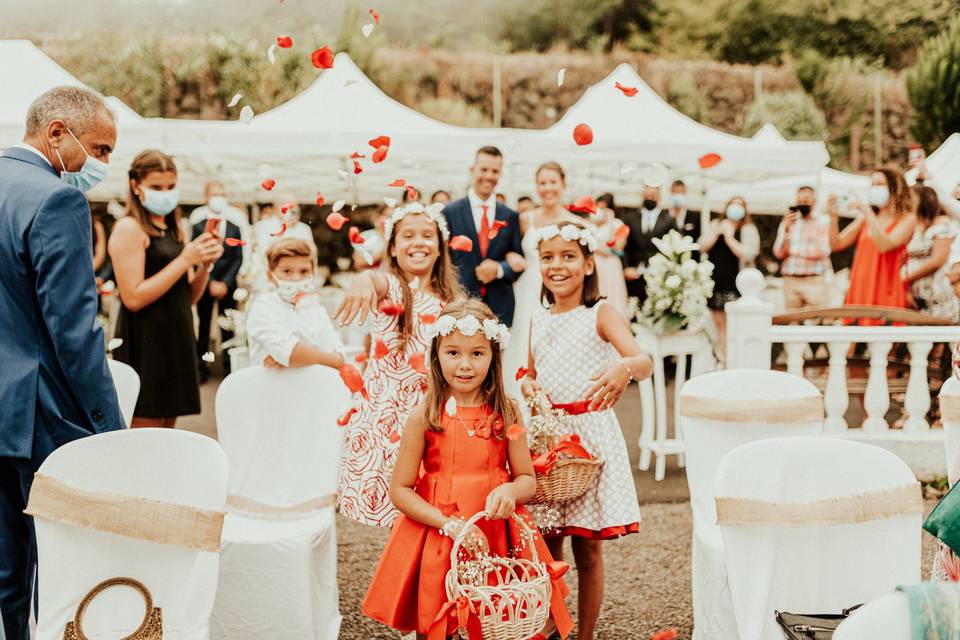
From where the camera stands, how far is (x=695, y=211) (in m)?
14.7

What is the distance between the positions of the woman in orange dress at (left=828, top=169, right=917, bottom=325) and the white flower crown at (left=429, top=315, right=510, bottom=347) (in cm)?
428

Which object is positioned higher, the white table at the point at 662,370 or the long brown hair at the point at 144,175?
the long brown hair at the point at 144,175

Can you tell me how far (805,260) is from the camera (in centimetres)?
920

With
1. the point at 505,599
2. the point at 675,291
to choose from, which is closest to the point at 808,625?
the point at 505,599

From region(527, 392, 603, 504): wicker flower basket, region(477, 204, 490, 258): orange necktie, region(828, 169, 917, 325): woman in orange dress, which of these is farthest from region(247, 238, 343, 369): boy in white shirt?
region(828, 169, 917, 325): woman in orange dress

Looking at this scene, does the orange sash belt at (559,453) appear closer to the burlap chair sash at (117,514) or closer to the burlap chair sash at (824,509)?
the burlap chair sash at (824,509)

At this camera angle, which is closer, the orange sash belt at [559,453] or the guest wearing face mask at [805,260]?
the orange sash belt at [559,453]

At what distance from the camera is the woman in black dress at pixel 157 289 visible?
163 inches

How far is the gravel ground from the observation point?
12.2 feet

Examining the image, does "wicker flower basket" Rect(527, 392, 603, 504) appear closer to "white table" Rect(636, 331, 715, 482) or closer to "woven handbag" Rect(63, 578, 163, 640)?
"woven handbag" Rect(63, 578, 163, 640)

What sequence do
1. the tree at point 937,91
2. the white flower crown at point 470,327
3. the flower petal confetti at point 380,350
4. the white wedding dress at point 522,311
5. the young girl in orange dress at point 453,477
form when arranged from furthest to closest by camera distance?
the tree at point 937,91
the white wedding dress at point 522,311
the flower petal confetti at point 380,350
the white flower crown at point 470,327
the young girl in orange dress at point 453,477

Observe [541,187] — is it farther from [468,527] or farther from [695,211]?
[695,211]

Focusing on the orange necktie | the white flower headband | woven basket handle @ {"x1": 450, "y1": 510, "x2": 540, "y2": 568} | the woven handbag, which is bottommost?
the woven handbag

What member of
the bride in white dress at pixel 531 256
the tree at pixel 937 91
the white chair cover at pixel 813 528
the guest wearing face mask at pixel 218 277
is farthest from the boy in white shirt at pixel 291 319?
the tree at pixel 937 91
